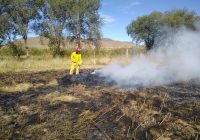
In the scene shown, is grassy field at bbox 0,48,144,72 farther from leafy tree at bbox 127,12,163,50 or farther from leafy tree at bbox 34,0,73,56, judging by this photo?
leafy tree at bbox 127,12,163,50

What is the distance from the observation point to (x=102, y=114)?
865 cm

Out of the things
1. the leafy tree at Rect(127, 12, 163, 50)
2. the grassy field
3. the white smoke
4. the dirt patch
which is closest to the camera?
the dirt patch

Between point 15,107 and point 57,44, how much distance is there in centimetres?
2770

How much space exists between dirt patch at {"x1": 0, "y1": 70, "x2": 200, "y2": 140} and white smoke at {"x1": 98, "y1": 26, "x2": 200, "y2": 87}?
3.02 meters

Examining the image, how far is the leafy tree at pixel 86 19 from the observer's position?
1451 inches

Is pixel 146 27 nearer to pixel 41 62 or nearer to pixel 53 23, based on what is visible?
pixel 53 23

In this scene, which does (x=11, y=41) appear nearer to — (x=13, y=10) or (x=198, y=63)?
(x=13, y=10)

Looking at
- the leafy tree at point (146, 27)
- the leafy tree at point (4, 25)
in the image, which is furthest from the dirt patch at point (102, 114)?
the leafy tree at point (146, 27)

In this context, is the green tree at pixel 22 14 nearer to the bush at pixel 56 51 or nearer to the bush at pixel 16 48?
the bush at pixel 16 48

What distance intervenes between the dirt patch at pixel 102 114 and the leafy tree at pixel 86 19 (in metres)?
25.2

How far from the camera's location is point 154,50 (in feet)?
79.4

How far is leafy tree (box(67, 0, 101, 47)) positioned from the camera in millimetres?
36844

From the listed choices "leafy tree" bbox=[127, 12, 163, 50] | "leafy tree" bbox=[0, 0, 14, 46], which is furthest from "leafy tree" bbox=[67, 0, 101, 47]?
"leafy tree" bbox=[127, 12, 163, 50]

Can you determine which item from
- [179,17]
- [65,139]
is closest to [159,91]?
[65,139]
